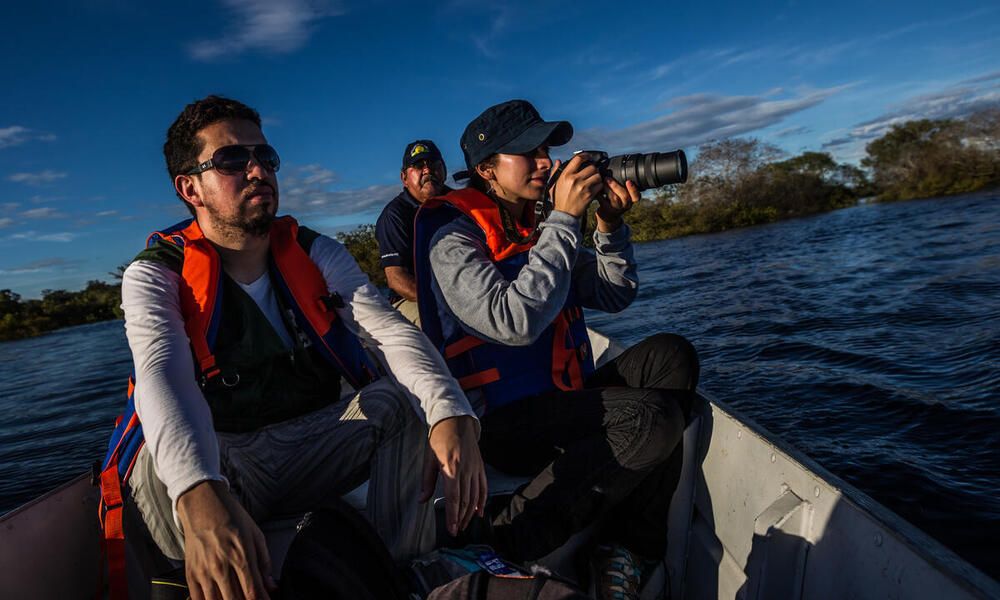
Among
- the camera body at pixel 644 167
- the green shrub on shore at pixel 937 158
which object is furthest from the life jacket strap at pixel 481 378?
the green shrub on shore at pixel 937 158

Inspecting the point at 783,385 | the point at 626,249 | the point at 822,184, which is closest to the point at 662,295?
the point at 783,385

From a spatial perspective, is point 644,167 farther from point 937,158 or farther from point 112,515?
point 937,158

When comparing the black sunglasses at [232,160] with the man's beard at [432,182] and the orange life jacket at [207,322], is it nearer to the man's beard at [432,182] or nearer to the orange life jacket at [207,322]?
the orange life jacket at [207,322]

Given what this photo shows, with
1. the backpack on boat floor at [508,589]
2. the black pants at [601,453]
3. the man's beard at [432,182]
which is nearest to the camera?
the backpack on boat floor at [508,589]

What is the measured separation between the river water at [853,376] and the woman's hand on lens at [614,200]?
181 centimetres

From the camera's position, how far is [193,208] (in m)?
1.47

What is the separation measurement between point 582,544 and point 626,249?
929mm

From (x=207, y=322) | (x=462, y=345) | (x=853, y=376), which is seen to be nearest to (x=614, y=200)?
(x=462, y=345)

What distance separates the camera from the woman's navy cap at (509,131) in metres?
1.72

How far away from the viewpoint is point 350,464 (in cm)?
127

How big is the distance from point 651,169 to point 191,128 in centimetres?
121

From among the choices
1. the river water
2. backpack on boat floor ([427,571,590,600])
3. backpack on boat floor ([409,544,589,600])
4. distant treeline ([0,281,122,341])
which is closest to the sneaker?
backpack on boat floor ([409,544,589,600])

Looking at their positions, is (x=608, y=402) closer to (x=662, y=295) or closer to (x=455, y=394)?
(x=455, y=394)

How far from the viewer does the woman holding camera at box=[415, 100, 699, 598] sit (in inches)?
54.2
